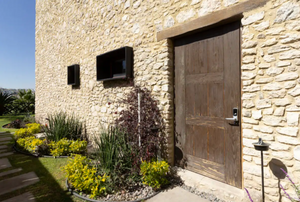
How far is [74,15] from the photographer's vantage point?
612 centimetres

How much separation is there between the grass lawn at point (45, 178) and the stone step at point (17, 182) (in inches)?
4.2

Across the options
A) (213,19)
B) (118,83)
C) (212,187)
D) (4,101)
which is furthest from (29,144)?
(4,101)

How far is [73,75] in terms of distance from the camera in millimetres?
6480

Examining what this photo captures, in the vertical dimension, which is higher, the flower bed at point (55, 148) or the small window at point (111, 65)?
the small window at point (111, 65)

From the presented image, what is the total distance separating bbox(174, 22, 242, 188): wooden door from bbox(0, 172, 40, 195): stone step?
2.64m

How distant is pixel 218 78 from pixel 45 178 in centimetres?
347

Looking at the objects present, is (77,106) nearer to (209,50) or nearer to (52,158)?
(52,158)

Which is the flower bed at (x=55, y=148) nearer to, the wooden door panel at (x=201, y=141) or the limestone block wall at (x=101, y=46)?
the limestone block wall at (x=101, y=46)

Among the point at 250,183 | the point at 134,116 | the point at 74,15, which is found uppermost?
the point at 74,15

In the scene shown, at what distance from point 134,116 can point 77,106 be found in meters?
3.34

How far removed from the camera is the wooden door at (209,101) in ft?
8.75

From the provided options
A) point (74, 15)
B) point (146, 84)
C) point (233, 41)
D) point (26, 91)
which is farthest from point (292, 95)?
point (26, 91)

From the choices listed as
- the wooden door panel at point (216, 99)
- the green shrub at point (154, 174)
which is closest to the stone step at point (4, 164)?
the green shrub at point (154, 174)

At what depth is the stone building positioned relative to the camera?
215 centimetres
